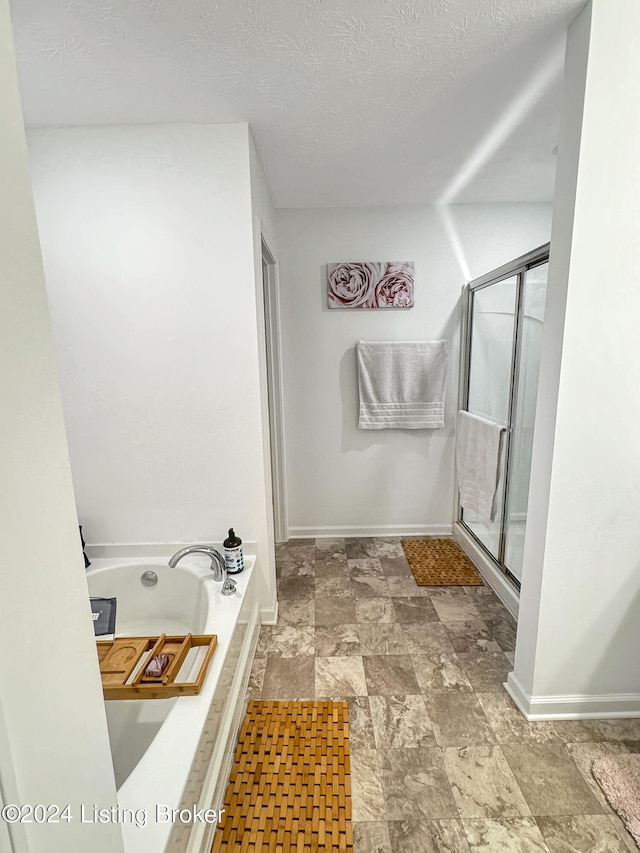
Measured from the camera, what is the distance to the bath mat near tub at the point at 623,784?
1273 millimetres

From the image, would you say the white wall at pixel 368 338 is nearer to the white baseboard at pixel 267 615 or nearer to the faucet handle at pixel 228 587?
the white baseboard at pixel 267 615

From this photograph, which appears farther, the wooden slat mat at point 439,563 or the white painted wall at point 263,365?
the wooden slat mat at point 439,563

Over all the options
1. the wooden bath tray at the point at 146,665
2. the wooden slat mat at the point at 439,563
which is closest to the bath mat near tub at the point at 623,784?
the wooden slat mat at the point at 439,563

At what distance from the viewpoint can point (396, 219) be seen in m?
2.82

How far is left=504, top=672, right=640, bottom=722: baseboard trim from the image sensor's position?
1620 millimetres

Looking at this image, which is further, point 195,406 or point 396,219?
point 396,219

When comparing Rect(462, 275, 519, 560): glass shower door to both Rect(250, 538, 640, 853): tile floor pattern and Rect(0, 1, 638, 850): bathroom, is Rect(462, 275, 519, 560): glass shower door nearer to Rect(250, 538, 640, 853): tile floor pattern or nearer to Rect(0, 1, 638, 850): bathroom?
Rect(0, 1, 638, 850): bathroom

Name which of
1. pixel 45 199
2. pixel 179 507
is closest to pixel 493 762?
pixel 179 507

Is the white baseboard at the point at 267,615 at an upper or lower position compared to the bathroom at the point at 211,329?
lower

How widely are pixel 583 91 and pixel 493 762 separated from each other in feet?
7.09

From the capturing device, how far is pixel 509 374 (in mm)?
2408

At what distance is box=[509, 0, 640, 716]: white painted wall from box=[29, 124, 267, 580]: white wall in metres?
1.20

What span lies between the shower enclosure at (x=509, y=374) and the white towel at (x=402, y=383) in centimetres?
25

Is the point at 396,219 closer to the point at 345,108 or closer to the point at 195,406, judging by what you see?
the point at 345,108
